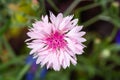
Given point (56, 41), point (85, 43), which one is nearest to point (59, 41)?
point (56, 41)

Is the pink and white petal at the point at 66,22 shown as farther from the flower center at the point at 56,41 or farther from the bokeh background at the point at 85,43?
the bokeh background at the point at 85,43

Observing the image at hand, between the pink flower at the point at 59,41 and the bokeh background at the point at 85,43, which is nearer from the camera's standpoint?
the pink flower at the point at 59,41

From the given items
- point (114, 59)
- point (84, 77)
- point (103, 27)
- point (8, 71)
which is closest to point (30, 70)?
point (8, 71)

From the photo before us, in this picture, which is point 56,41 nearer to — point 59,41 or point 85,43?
point 59,41

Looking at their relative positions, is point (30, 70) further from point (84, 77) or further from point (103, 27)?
point (103, 27)

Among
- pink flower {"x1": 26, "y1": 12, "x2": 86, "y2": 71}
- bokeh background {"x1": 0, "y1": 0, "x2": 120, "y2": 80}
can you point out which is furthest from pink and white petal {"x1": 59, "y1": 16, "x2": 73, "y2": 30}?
bokeh background {"x1": 0, "y1": 0, "x2": 120, "y2": 80}

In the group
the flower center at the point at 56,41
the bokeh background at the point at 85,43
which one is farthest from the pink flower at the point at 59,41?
the bokeh background at the point at 85,43
